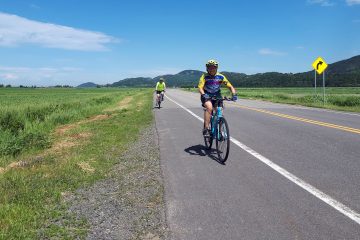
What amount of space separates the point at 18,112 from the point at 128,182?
51.2ft

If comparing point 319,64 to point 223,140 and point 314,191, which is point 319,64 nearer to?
point 223,140

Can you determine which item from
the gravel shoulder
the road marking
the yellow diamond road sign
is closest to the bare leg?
the road marking

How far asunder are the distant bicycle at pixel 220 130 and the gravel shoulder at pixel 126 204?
1.38m

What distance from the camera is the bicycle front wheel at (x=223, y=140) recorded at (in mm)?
7781

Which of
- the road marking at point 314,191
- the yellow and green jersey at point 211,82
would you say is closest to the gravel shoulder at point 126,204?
the yellow and green jersey at point 211,82

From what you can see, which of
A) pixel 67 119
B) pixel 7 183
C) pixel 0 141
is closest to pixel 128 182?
pixel 7 183

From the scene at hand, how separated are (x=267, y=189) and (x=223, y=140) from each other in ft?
7.71

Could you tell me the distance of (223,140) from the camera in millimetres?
8023

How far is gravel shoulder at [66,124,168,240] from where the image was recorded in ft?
14.5

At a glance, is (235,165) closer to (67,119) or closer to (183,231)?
(183,231)

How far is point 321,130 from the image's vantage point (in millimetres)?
11898

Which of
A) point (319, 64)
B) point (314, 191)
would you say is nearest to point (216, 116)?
point (314, 191)

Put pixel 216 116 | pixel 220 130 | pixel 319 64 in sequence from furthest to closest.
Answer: pixel 319 64, pixel 216 116, pixel 220 130

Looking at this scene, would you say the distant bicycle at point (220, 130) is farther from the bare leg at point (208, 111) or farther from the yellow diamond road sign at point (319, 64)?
the yellow diamond road sign at point (319, 64)
